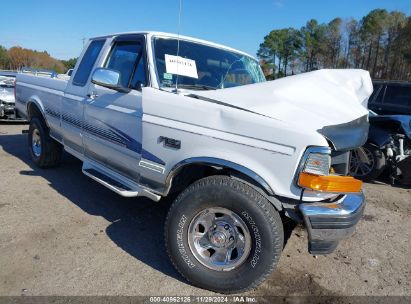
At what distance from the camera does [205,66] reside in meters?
4.13

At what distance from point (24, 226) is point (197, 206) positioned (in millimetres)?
2216

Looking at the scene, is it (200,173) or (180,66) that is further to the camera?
(180,66)

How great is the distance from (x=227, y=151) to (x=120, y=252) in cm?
159

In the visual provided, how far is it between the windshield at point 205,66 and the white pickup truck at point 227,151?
0.05 ft

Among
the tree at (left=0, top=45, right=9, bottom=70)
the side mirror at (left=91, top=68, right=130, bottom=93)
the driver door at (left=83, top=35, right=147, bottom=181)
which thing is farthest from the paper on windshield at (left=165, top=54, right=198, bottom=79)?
the tree at (left=0, top=45, right=9, bottom=70)

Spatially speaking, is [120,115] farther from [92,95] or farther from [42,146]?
[42,146]

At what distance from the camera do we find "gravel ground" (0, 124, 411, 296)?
3164 millimetres

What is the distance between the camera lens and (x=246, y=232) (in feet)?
9.66

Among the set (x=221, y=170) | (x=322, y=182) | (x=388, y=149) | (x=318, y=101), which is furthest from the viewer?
(x=388, y=149)

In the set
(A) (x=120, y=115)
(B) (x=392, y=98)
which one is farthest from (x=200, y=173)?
(B) (x=392, y=98)

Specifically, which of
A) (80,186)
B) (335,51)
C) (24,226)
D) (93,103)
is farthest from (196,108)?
(335,51)

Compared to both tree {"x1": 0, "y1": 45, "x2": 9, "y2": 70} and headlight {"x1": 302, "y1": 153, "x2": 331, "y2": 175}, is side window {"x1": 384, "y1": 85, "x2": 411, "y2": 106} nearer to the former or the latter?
headlight {"x1": 302, "y1": 153, "x2": 331, "y2": 175}

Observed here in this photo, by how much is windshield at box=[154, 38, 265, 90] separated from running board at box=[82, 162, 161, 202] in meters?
1.06

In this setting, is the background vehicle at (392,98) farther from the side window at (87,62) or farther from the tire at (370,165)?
the side window at (87,62)
